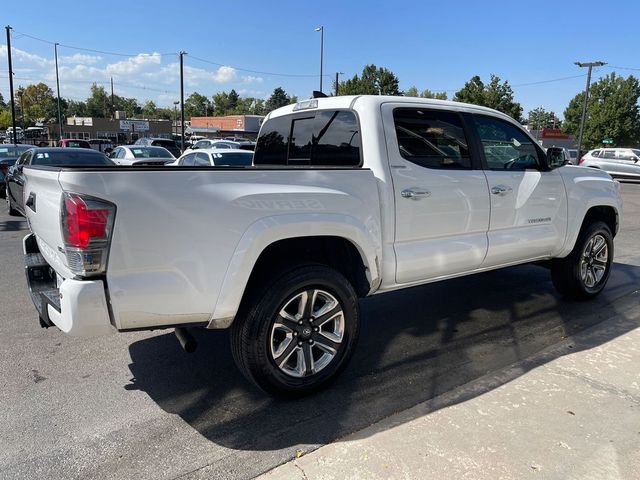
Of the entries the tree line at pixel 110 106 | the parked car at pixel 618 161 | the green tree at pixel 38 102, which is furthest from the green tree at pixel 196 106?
the parked car at pixel 618 161

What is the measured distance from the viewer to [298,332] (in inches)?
126

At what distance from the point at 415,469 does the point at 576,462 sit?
2.84 ft

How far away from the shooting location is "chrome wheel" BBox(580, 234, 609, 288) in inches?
211

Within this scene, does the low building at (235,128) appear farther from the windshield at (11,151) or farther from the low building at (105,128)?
the windshield at (11,151)

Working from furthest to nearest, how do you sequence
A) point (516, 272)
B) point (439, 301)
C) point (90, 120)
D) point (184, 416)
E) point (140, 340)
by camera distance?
1. point (90, 120)
2. point (516, 272)
3. point (439, 301)
4. point (140, 340)
5. point (184, 416)

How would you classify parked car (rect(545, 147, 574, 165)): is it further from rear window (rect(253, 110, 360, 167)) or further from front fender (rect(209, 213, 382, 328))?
front fender (rect(209, 213, 382, 328))

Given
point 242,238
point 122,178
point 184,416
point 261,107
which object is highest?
point 261,107

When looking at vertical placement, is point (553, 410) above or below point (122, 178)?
below

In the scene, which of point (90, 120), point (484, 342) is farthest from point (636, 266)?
point (90, 120)

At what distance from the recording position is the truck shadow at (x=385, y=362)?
9.90 ft

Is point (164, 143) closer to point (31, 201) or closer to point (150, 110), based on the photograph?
point (31, 201)

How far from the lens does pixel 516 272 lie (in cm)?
682

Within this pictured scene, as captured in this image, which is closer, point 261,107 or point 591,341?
point 591,341

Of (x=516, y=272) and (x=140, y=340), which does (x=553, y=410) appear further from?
(x=516, y=272)
